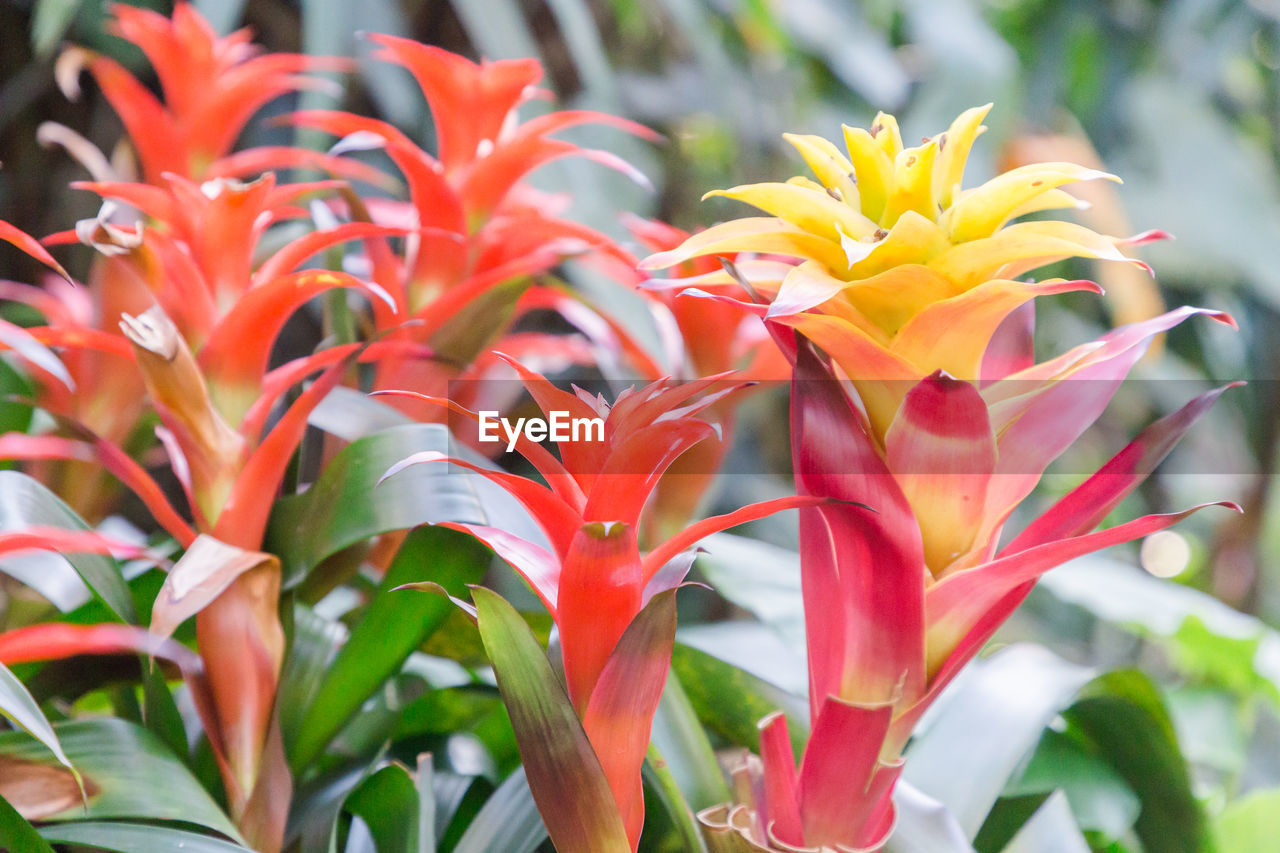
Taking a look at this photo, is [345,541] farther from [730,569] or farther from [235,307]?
[730,569]

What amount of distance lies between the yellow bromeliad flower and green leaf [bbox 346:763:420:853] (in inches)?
9.7

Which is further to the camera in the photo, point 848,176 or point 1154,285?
point 1154,285

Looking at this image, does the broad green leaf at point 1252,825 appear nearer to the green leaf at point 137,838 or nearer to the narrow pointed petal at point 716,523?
the narrow pointed petal at point 716,523

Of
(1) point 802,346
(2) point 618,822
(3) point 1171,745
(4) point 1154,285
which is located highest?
(1) point 802,346

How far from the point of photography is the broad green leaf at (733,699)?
446 mm

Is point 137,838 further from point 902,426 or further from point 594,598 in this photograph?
point 902,426

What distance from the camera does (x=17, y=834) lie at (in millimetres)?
317

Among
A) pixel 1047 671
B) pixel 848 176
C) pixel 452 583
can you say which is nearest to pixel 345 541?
pixel 452 583

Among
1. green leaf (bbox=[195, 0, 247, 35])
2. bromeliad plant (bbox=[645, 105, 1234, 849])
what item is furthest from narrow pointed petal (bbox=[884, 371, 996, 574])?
green leaf (bbox=[195, 0, 247, 35])

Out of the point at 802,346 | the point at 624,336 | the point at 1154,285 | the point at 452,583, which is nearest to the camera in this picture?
the point at 802,346

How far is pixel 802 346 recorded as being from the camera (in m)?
0.31

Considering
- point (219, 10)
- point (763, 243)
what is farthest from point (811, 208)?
point (219, 10)

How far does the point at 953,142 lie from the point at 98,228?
34 cm

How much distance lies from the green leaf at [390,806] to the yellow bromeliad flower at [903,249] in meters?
0.25
